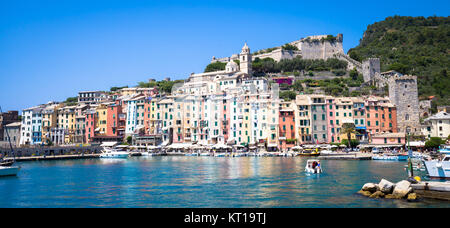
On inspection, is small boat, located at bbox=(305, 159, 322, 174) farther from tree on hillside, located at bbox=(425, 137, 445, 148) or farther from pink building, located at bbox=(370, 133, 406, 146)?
pink building, located at bbox=(370, 133, 406, 146)

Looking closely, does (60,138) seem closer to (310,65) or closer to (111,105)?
(111,105)

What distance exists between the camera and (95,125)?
9031 cm

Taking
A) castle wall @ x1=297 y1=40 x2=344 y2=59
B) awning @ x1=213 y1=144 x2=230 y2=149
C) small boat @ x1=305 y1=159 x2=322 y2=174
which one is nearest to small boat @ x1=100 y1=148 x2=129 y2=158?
awning @ x1=213 y1=144 x2=230 y2=149

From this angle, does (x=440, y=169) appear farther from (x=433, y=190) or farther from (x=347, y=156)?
(x=347, y=156)

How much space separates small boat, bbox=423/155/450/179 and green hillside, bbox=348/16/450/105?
59131mm

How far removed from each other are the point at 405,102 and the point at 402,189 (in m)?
55.4

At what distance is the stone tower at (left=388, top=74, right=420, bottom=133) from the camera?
70812 mm

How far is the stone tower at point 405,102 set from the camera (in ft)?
232

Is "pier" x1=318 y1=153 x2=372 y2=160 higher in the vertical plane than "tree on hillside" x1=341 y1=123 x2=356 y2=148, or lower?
lower

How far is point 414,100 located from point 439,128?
9468 mm

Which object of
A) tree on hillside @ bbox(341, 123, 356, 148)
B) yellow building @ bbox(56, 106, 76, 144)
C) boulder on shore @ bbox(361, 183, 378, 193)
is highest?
yellow building @ bbox(56, 106, 76, 144)

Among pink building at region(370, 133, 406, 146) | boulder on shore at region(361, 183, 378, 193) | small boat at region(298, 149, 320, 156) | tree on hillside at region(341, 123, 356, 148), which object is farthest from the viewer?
tree on hillside at region(341, 123, 356, 148)
